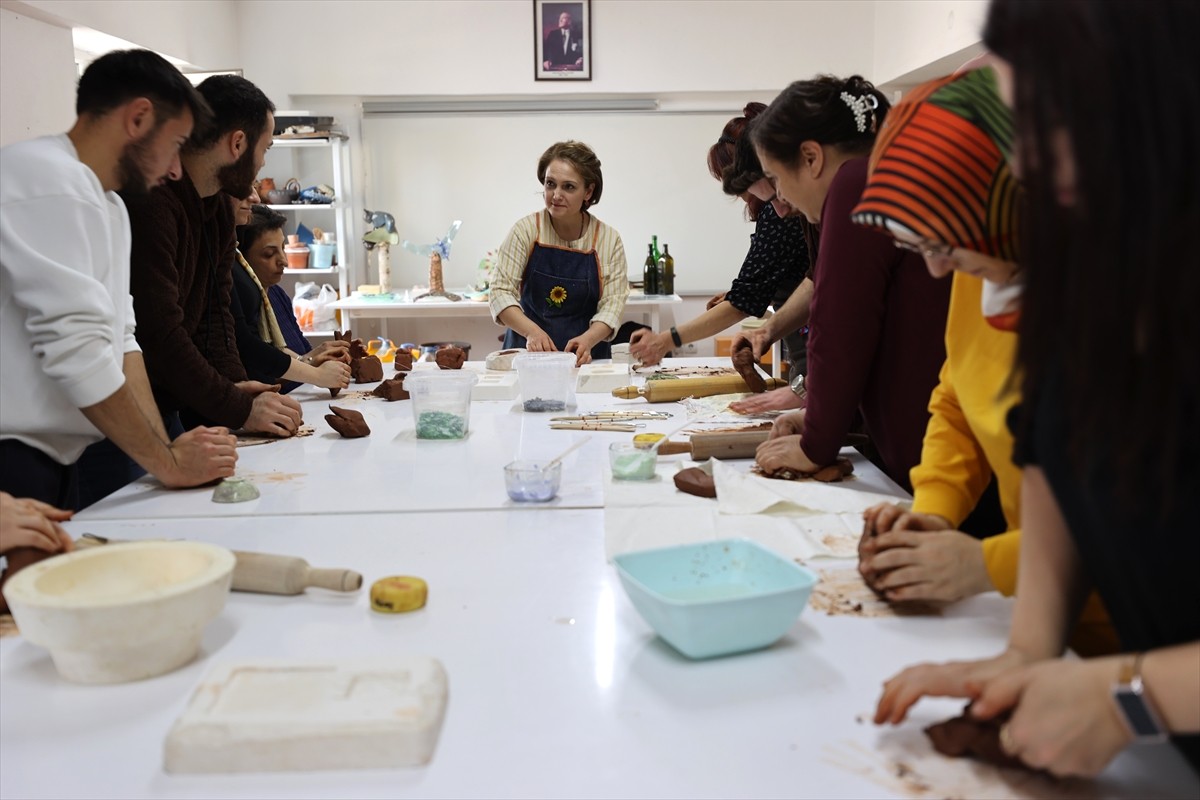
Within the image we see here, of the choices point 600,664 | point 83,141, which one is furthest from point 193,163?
point 600,664

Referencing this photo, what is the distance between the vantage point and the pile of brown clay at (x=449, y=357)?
395 cm

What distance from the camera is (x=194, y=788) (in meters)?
1.02

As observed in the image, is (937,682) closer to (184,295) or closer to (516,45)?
(184,295)

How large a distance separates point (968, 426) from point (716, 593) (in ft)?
1.85

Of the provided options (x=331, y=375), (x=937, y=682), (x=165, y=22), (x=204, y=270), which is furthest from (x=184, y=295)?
(x=165, y=22)

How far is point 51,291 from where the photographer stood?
186 centimetres

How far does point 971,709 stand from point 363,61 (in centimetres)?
705

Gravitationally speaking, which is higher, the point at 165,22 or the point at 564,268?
the point at 165,22

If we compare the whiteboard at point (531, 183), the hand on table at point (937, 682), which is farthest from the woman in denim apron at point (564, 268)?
the hand on table at point (937, 682)

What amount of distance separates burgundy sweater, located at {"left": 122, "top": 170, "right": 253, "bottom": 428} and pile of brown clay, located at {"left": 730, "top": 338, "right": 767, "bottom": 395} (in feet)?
4.72

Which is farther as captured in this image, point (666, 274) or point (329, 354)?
point (666, 274)

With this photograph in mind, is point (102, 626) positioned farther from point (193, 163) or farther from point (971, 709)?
point (193, 163)

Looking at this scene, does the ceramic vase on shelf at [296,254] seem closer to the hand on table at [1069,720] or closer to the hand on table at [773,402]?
the hand on table at [773,402]

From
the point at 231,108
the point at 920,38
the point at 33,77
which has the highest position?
the point at 920,38
